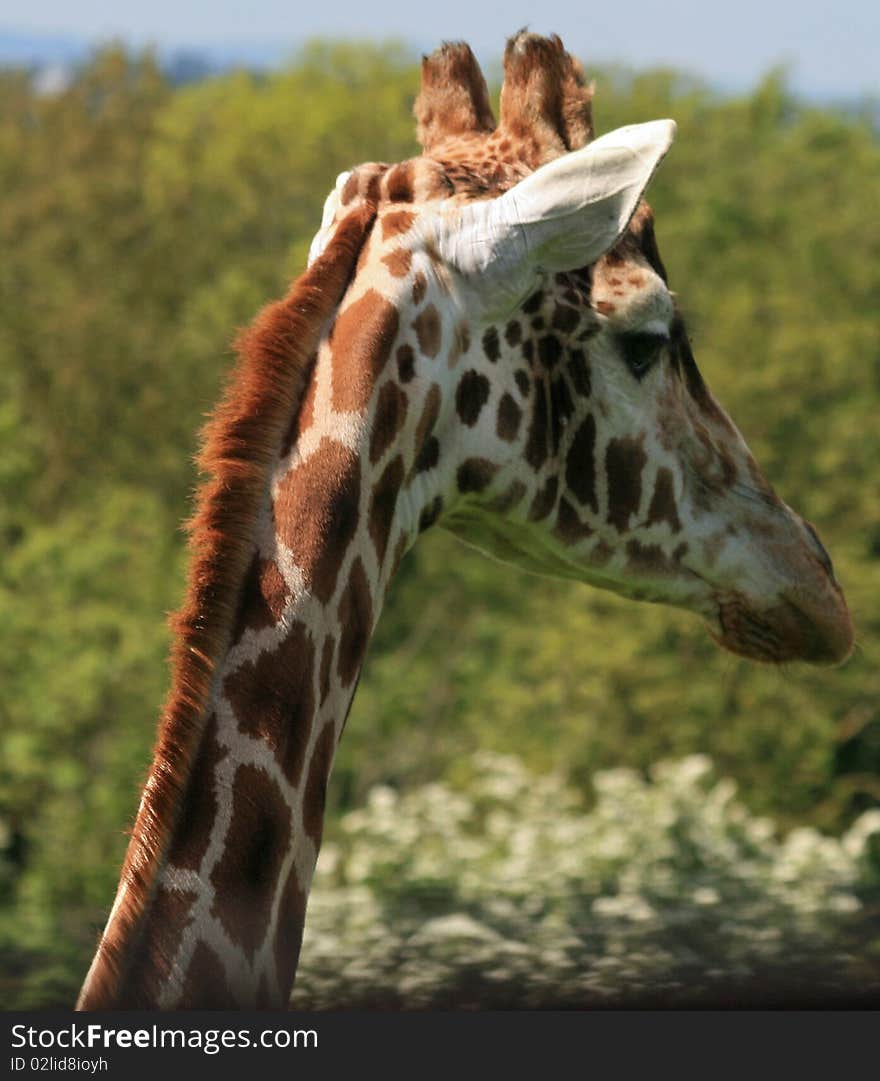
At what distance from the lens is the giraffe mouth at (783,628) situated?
358 centimetres

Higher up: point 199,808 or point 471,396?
point 471,396

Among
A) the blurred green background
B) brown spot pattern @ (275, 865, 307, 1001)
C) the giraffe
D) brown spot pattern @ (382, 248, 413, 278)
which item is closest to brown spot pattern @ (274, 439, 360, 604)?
the giraffe

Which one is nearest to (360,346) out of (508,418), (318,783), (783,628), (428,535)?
(508,418)

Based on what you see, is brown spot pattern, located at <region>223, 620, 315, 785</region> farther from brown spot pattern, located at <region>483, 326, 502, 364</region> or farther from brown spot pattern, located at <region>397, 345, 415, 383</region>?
brown spot pattern, located at <region>483, 326, 502, 364</region>

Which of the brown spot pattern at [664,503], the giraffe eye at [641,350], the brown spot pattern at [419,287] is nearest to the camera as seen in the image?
the brown spot pattern at [419,287]

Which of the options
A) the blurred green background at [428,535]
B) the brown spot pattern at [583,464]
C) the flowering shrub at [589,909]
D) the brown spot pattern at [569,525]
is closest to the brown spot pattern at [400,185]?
the brown spot pattern at [583,464]

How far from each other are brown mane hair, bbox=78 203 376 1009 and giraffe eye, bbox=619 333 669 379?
530 millimetres

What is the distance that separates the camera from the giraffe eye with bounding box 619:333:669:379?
3305 millimetres

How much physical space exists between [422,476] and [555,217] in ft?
1.58

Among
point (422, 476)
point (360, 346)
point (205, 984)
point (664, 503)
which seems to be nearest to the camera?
point (205, 984)

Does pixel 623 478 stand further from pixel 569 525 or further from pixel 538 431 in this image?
pixel 538 431

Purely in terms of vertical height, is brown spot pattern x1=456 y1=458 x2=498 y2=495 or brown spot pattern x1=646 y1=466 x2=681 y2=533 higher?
brown spot pattern x1=646 y1=466 x2=681 y2=533

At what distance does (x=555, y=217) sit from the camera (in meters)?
3.06

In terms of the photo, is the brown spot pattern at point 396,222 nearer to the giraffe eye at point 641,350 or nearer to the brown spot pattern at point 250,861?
the giraffe eye at point 641,350
